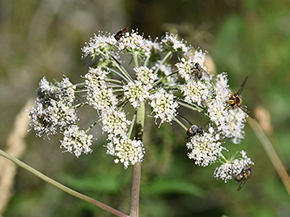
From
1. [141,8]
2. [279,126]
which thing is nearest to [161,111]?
[279,126]

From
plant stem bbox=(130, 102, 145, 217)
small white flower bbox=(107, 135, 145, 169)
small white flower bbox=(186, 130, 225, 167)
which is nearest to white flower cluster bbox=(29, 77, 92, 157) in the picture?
small white flower bbox=(107, 135, 145, 169)

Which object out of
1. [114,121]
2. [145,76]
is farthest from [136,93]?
[114,121]

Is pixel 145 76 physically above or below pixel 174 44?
below

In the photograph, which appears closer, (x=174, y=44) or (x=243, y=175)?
(x=243, y=175)

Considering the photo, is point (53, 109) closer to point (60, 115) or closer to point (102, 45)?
point (60, 115)

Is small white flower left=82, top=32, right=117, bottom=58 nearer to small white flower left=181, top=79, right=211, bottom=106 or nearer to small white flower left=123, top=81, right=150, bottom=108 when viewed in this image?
small white flower left=123, top=81, right=150, bottom=108

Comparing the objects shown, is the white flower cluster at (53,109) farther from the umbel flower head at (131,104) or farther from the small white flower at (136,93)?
the small white flower at (136,93)

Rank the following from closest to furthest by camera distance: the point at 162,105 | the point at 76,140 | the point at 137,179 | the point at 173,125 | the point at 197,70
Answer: the point at 137,179 < the point at 76,140 < the point at 162,105 < the point at 197,70 < the point at 173,125

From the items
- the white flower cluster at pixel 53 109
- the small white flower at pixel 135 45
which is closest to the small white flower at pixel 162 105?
the small white flower at pixel 135 45

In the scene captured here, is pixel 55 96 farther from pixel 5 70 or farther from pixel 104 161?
pixel 5 70
